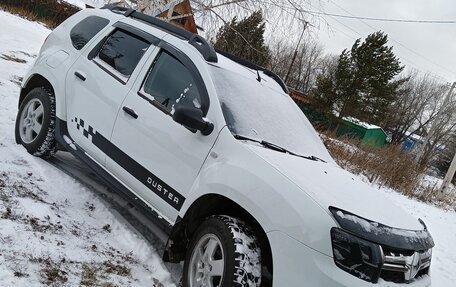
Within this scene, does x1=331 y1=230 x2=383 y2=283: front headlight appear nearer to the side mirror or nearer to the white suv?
the white suv

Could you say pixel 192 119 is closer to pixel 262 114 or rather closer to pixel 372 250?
pixel 262 114

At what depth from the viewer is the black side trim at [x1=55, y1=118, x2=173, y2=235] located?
3361 millimetres

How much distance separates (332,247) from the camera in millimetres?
2332

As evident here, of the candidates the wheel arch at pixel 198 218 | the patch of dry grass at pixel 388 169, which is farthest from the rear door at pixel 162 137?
the patch of dry grass at pixel 388 169

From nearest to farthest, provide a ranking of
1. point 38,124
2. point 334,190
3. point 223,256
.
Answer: point 223,256, point 334,190, point 38,124

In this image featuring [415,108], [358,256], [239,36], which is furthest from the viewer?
[415,108]

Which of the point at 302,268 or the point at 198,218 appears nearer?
the point at 302,268

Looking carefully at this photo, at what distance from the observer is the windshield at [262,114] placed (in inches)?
129

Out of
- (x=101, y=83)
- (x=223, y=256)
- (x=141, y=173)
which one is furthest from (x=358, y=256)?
(x=101, y=83)

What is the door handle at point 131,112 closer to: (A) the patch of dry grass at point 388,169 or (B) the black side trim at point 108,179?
(B) the black side trim at point 108,179

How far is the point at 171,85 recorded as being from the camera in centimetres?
357

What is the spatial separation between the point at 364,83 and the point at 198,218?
3648 centimetres

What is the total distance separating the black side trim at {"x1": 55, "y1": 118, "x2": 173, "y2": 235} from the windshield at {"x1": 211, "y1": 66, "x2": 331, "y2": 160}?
3.24ft

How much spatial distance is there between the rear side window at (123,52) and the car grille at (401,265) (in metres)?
A: 2.75
